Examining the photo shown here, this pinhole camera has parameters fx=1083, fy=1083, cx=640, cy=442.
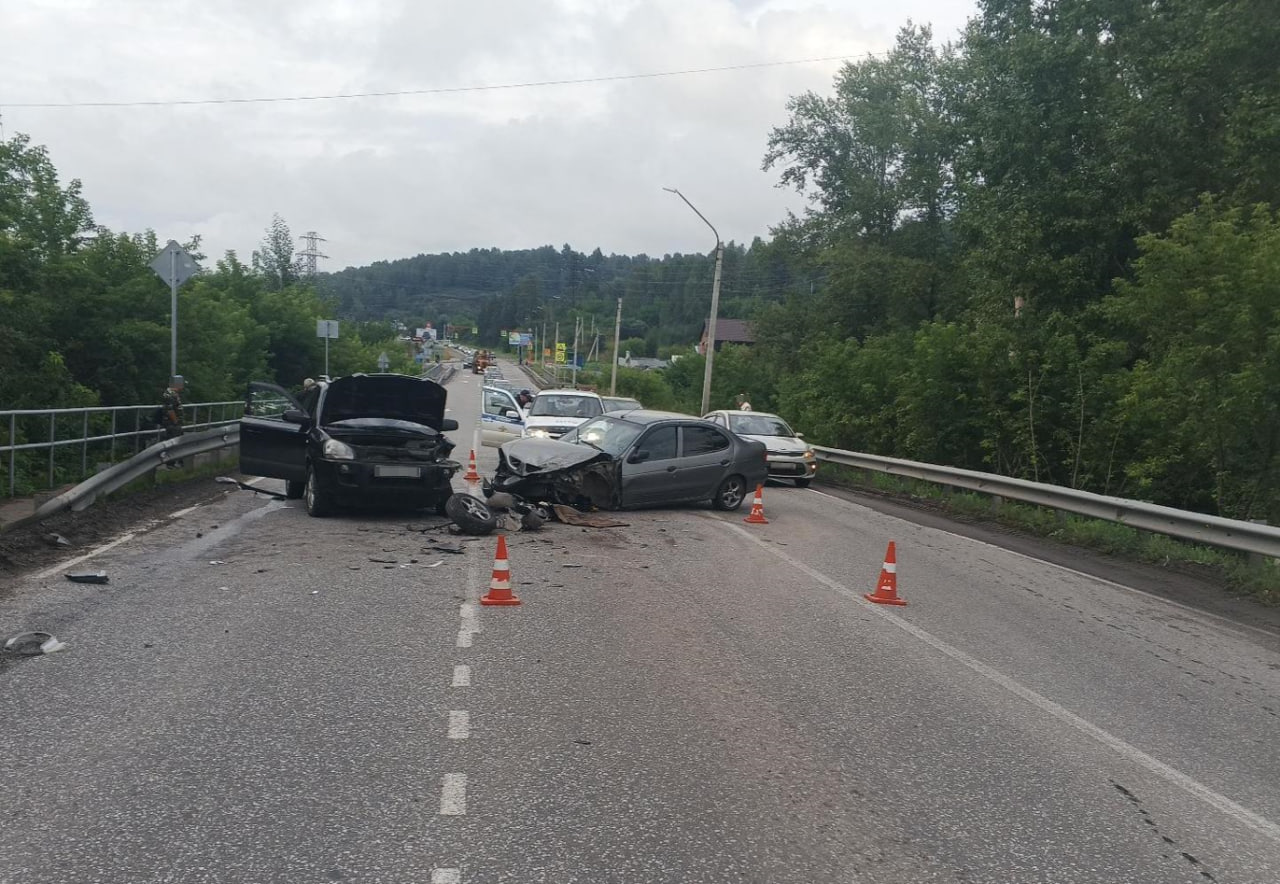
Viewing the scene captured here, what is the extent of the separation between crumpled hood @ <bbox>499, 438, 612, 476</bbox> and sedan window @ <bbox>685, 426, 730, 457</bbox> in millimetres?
1693

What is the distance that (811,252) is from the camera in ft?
149

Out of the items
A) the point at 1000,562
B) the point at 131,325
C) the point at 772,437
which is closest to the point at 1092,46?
the point at 772,437

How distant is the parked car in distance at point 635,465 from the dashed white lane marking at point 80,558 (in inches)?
184

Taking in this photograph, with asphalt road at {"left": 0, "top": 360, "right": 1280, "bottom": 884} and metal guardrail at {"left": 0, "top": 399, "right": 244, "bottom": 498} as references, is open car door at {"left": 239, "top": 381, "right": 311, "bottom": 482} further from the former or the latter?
asphalt road at {"left": 0, "top": 360, "right": 1280, "bottom": 884}

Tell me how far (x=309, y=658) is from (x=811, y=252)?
134 ft

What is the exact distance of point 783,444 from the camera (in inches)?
862

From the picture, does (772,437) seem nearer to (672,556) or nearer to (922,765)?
(672,556)

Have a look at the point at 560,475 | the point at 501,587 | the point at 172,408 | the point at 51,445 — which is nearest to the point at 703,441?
the point at 560,475

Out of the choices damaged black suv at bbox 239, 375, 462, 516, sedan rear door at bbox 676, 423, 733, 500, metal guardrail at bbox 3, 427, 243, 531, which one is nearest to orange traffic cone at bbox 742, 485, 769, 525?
sedan rear door at bbox 676, 423, 733, 500

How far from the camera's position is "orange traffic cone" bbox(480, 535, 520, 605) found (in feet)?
28.2

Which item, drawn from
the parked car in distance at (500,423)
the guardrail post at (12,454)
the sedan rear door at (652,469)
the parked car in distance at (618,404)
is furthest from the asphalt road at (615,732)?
the parked car in distance at (618,404)

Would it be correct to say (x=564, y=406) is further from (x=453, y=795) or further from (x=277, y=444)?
(x=453, y=795)

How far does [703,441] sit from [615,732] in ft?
35.7

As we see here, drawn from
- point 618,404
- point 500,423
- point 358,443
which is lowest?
point 500,423
